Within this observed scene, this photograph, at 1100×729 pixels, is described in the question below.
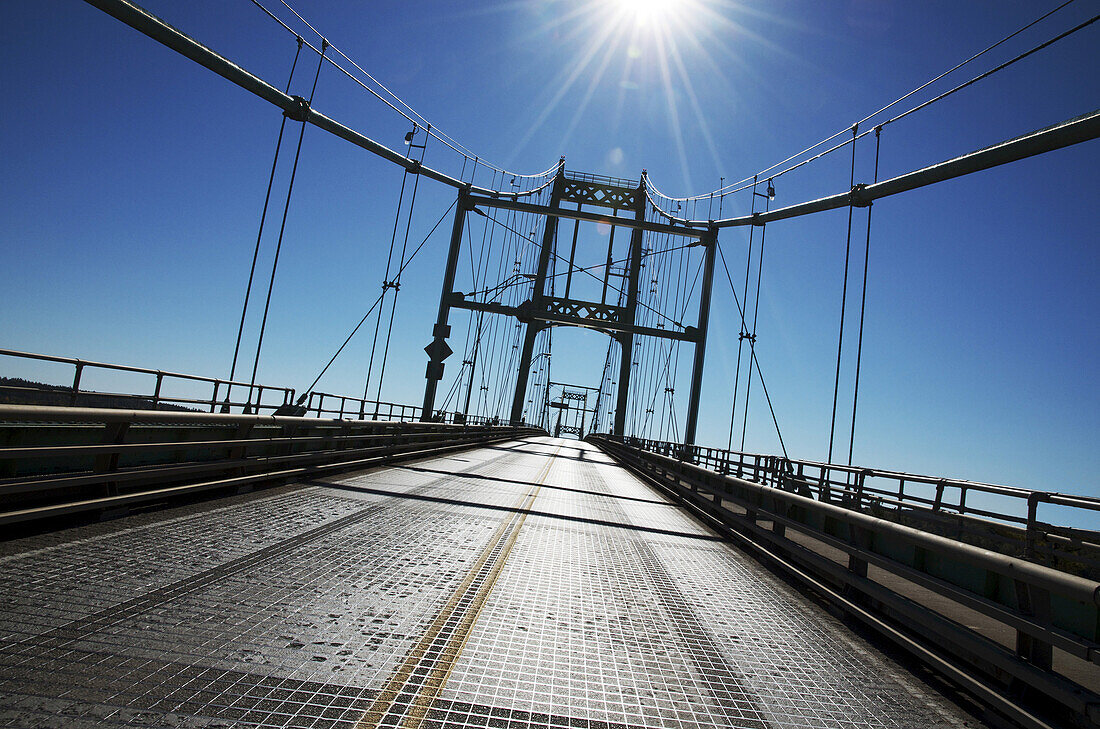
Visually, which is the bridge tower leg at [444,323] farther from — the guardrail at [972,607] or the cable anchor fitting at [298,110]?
the guardrail at [972,607]

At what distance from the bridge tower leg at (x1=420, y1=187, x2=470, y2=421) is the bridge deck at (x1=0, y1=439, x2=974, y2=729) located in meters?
15.0

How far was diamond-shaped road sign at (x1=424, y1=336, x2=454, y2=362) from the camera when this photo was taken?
22.5 metres

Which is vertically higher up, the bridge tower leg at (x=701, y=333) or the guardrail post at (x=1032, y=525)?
the bridge tower leg at (x=701, y=333)

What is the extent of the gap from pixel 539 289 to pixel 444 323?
1472 centimetres

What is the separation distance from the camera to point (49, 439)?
20.3ft

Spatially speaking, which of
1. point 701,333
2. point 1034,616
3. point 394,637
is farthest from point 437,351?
point 1034,616

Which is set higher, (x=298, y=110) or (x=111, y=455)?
(x=298, y=110)

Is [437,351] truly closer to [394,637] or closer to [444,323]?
[444,323]

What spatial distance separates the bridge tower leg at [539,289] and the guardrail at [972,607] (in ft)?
88.4

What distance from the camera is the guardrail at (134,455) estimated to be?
5.48 m

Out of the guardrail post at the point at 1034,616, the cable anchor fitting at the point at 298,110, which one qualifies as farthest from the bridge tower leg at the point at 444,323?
the guardrail post at the point at 1034,616

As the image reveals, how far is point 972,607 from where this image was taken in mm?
4277

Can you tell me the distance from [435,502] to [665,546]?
140 inches

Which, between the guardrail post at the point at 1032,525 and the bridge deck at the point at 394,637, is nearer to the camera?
the bridge deck at the point at 394,637
